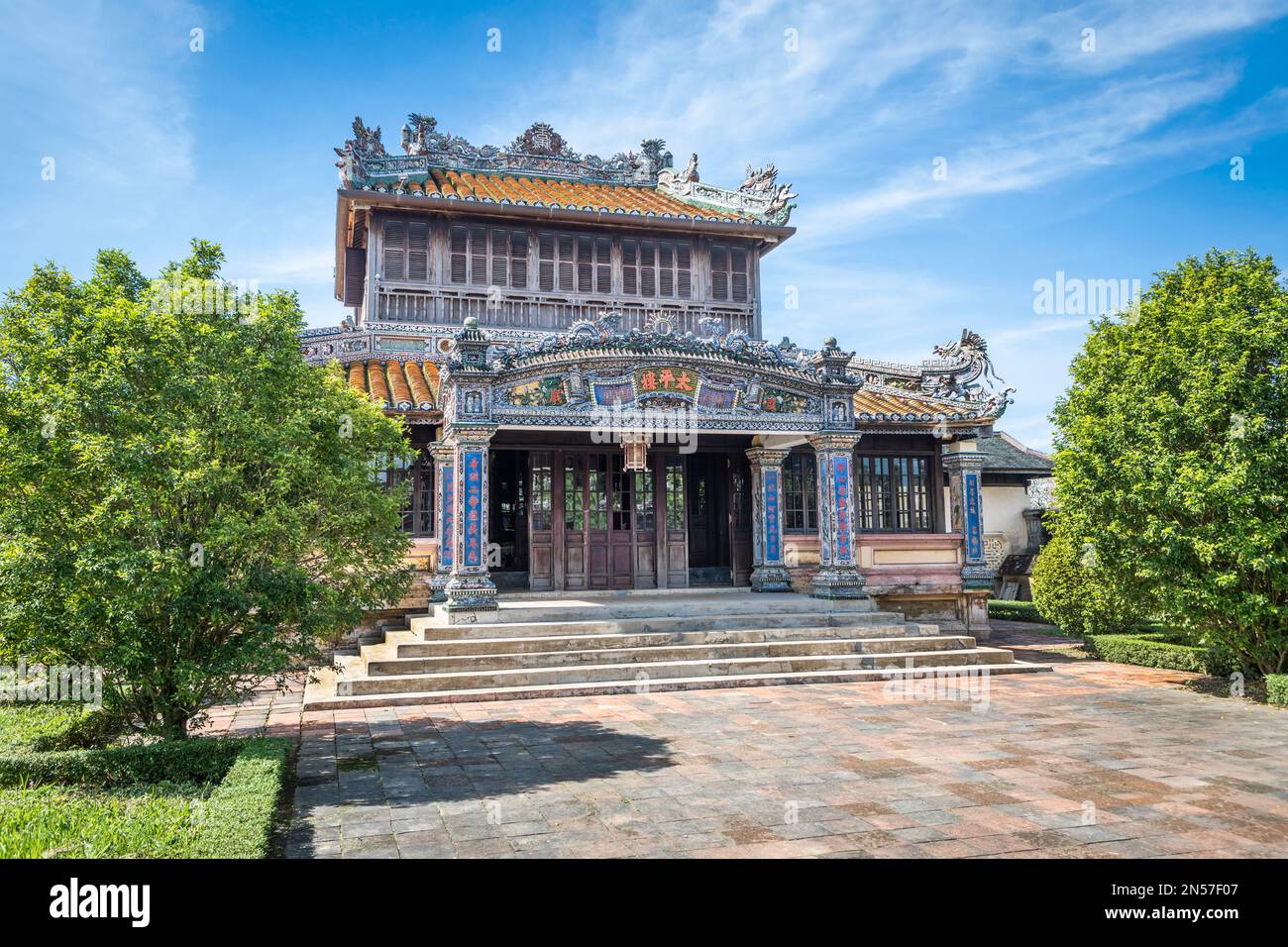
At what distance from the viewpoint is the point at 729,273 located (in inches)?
821

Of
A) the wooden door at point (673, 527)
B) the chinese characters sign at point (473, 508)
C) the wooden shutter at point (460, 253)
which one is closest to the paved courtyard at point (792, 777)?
the chinese characters sign at point (473, 508)

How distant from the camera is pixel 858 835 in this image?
563 centimetres

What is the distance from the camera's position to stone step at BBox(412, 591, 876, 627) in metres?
13.2

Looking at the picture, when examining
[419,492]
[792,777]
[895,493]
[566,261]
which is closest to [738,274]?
[566,261]

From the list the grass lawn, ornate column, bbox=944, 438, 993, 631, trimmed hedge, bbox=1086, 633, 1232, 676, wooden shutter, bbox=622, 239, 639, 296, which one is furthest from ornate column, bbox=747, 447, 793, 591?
the grass lawn

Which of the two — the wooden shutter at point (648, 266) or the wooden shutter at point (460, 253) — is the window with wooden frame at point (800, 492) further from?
the wooden shutter at point (460, 253)

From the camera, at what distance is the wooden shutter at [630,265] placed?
20.2 meters

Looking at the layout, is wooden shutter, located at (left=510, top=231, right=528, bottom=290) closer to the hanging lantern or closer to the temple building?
the temple building

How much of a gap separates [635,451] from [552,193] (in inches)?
337

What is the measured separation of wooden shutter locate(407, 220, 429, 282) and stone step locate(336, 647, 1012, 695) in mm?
10561

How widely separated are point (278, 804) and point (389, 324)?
13.3m

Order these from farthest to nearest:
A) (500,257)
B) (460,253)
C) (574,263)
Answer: (574,263) → (500,257) → (460,253)

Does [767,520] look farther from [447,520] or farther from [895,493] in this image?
[447,520]
